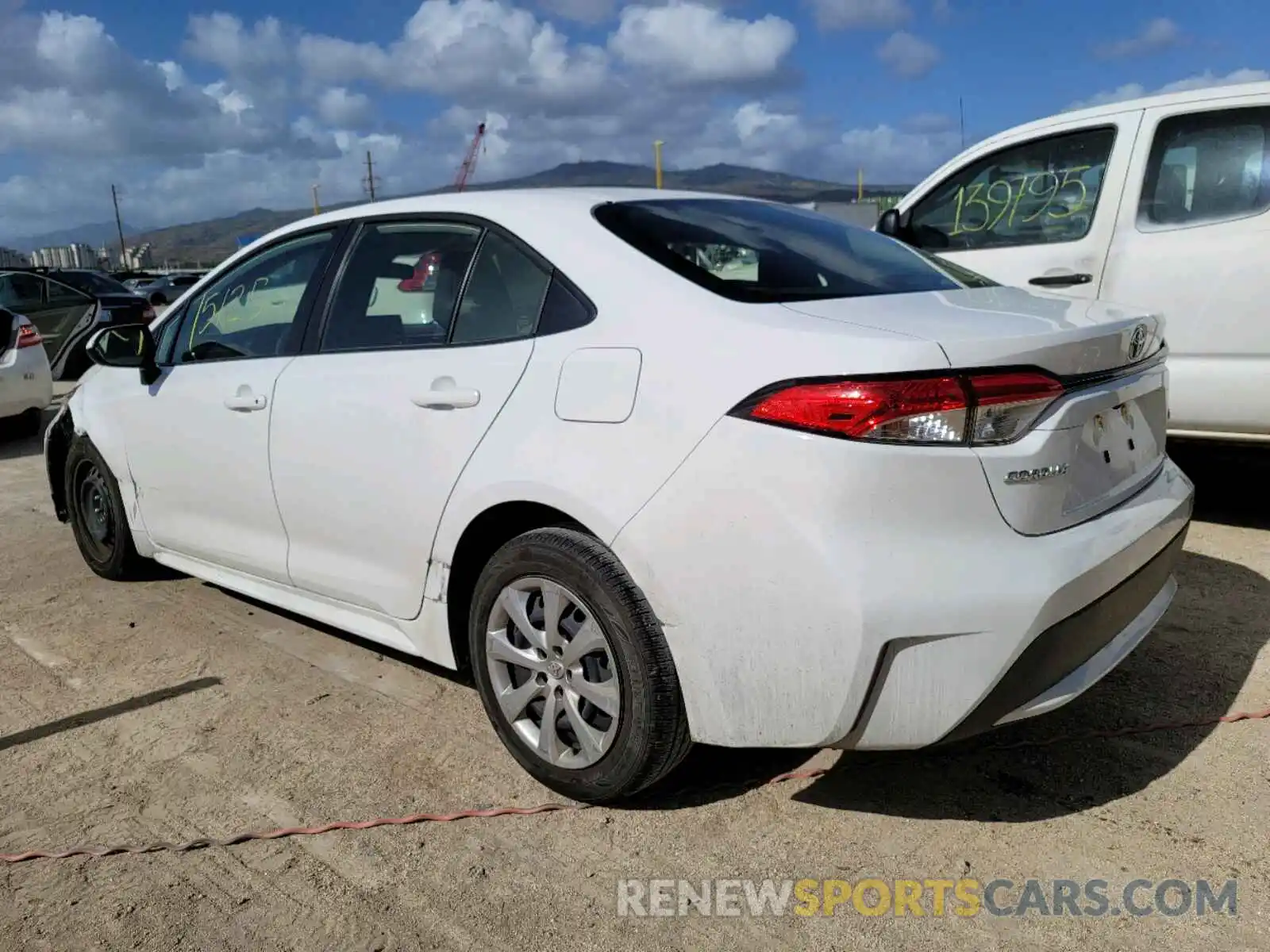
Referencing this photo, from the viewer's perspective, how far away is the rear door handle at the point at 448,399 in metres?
2.74

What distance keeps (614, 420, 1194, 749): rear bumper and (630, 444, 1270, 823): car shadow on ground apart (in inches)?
18.4

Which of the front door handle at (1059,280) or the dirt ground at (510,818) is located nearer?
the dirt ground at (510,818)

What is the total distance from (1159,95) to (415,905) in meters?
4.73

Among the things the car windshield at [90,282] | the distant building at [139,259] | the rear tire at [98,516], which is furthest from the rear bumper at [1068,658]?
the distant building at [139,259]

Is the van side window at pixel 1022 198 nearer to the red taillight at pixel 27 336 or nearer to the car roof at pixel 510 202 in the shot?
the car roof at pixel 510 202

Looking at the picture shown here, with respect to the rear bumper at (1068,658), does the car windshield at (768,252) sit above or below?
above

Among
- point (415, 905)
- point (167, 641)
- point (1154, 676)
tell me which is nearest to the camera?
point (415, 905)

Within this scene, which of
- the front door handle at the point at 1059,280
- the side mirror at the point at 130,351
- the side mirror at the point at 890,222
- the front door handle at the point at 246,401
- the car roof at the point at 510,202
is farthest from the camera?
the side mirror at the point at 890,222

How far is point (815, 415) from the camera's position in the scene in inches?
83.5

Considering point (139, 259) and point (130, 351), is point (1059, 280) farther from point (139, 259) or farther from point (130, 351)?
point (139, 259)

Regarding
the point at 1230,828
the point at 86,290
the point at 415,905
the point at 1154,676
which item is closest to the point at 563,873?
the point at 415,905

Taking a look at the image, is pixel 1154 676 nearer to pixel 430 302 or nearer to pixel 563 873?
pixel 563 873

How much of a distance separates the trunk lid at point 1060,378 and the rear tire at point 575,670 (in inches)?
31.7

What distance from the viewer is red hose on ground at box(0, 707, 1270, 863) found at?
255cm
